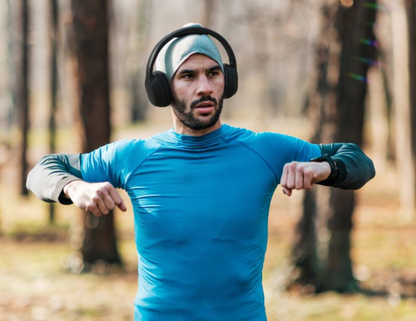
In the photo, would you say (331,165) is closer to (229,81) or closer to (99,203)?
(229,81)

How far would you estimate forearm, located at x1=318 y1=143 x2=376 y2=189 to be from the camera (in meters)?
3.04

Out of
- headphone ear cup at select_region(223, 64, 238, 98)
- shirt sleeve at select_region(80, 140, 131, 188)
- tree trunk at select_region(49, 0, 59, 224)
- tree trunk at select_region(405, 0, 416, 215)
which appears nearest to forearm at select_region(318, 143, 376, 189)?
headphone ear cup at select_region(223, 64, 238, 98)

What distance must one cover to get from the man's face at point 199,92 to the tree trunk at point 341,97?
4.90 metres

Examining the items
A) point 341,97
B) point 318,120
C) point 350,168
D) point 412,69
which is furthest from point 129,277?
point 412,69

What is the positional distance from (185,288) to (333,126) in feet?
17.4

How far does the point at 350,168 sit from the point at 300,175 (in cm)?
33

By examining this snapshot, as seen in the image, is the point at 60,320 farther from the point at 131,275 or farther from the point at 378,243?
the point at 378,243

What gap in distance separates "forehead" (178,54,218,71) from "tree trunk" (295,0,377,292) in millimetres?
4909

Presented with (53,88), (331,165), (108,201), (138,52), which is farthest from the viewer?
(138,52)

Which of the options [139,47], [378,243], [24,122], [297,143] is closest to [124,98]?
[139,47]

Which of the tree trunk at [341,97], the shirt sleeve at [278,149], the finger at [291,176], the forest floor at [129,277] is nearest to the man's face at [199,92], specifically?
the shirt sleeve at [278,149]

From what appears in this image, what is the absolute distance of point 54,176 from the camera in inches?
121

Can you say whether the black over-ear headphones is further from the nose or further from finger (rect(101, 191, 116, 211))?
finger (rect(101, 191, 116, 211))

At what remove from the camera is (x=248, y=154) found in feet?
10.5
